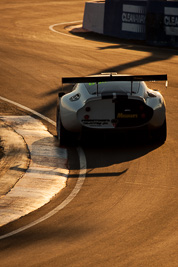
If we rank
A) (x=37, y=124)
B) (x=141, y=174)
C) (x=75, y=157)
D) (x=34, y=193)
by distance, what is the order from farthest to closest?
1. (x=37, y=124)
2. (x=75, y=157)
3. (x=141, y=174)
4. (x=34, y=193)

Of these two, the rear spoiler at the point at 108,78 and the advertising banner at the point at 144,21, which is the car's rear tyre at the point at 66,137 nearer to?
the rear spoiler at the point at 108,78

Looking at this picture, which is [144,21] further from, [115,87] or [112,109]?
[112,109]

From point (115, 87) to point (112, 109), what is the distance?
0.49 meters

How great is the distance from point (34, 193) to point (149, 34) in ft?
58.8

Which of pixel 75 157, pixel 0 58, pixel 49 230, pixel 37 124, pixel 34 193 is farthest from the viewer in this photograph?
pixel 0 58

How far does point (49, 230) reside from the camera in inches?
337

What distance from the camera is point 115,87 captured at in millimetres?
12609

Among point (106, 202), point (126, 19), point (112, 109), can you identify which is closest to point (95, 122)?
point (112, 109)

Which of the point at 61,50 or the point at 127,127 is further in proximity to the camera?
the point at 61,50

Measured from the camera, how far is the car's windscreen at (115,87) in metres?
12.5

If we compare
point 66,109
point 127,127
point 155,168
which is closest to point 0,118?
point 66,109

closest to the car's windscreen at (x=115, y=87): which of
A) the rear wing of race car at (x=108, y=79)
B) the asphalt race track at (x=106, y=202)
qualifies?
the rear wing of race car at (x=108, y=79)

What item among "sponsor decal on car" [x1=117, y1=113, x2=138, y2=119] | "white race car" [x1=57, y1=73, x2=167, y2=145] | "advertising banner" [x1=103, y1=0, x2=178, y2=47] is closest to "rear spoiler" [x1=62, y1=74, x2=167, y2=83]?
"white race car" [x1=57, y1=73, x2=167, y2=145]

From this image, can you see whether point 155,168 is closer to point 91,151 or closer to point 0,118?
point 91,151
